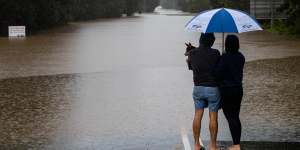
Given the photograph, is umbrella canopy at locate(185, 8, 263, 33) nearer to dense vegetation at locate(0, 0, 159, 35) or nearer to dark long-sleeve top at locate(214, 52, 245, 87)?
dark long-sleeve top at locate(214, 52, 245, 87)

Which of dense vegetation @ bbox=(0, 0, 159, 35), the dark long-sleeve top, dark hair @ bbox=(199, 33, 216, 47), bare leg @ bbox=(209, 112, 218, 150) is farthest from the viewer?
dense vegetation @ bbox=(0, 0, 159, 35)

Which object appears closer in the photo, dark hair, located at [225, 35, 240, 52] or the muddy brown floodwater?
dark hair, located at [225, 35, 240, 52]

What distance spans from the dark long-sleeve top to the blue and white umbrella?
0.40m

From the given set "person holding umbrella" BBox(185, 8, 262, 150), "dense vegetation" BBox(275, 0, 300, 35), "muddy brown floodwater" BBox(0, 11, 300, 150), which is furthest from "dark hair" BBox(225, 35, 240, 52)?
"dense vegetation" BBox(275, 0, 300, 35)

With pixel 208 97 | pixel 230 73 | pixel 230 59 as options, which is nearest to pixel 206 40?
pixel 230 59

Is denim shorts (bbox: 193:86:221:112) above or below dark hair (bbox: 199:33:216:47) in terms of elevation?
below

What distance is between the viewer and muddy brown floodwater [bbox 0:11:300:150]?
972 cm

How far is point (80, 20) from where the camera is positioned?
261 ft

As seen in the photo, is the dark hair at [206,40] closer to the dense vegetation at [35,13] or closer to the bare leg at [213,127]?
the bare leg at [213,127]

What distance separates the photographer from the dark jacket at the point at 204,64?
8016 mm

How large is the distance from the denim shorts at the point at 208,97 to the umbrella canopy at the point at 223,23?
783mm

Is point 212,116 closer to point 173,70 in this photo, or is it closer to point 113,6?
point 173,70

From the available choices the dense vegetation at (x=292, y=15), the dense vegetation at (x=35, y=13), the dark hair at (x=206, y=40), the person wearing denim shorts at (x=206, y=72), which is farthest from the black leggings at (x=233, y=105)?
the dense vegetation at (x=35, y=13)

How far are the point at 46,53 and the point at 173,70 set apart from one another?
380 inches
